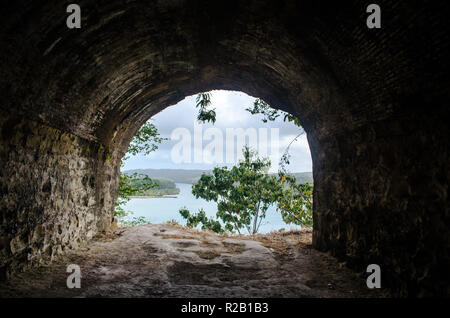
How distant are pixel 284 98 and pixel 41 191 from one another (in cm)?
633

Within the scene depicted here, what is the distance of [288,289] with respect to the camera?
4.11m

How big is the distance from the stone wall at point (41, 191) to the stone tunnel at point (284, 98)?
29mm

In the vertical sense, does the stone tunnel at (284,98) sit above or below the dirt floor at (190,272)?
above

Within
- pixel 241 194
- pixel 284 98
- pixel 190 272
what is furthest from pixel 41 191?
pixel 241 194

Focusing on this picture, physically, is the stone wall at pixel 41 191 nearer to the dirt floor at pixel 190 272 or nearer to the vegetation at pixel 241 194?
the dirt floor at pixel 190 272

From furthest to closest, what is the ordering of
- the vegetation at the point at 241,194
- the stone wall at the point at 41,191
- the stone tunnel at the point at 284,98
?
the vegetation at the point at 241,194 → the stone wall at the point at 41,191 → the stone tunnel at the point at 284,98

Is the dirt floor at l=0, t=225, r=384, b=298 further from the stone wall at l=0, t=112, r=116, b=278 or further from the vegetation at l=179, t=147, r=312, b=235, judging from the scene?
the vegetation at l=179, t=147, r=312, b=235

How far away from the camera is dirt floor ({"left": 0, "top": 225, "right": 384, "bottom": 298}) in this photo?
3.89 m

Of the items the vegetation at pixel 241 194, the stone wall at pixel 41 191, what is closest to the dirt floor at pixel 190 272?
the stone wall at pixel 41 191

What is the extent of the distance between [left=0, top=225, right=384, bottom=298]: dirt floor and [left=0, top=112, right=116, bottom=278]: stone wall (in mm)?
382

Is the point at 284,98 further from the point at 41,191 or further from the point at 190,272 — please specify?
the point at 41,191

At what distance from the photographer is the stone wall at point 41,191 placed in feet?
12.4

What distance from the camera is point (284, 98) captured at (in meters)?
6.78

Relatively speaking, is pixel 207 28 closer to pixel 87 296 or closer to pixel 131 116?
pixel 131 116
